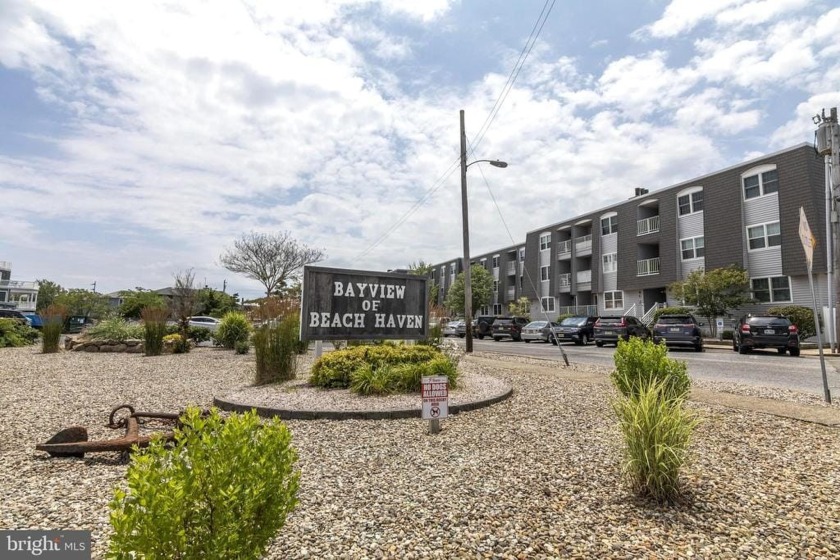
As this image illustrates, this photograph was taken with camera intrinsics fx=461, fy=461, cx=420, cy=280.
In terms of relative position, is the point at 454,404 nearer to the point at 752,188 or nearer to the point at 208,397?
the point at 208,397

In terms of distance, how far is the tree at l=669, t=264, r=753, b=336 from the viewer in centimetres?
2539

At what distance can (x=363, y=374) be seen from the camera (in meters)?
7.56

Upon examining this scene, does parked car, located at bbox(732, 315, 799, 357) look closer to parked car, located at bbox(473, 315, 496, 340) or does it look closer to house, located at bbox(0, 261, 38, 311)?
parked car, located at bbox(473, 315, 496, 340)

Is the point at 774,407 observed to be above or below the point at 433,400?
below

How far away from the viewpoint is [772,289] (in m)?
26.0

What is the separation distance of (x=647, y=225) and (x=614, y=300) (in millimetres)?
6694

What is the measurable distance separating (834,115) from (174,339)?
27187 mm

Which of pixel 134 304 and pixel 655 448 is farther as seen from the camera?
pixel 134 304

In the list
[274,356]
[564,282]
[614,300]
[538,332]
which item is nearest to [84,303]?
[538,332]

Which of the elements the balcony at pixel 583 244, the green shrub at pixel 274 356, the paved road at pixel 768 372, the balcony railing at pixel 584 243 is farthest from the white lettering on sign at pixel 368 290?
the balcony railing at pixel 584 243

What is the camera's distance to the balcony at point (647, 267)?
109ft

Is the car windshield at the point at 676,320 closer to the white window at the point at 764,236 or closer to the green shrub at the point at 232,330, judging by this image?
the white window at the point at 764,236

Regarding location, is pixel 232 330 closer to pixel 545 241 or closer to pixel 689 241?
pixel 689 241

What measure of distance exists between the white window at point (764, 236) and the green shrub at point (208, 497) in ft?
103
